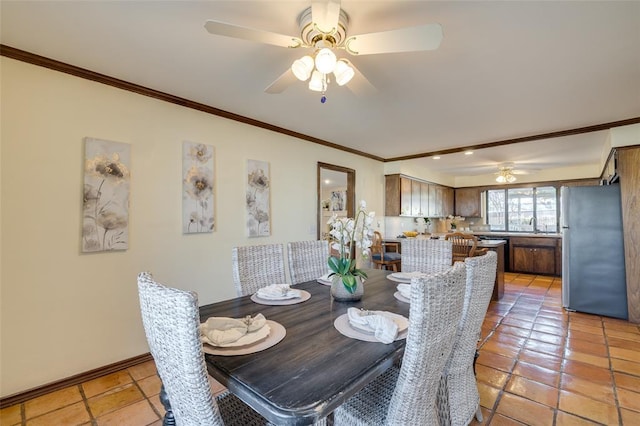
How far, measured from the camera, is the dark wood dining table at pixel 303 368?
81 centimetres

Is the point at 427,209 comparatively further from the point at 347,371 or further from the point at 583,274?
the point at 347,371

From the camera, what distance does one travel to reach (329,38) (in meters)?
1.61

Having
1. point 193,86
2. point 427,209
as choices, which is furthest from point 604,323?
point 193,86

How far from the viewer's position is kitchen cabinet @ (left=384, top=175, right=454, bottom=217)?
216 inches

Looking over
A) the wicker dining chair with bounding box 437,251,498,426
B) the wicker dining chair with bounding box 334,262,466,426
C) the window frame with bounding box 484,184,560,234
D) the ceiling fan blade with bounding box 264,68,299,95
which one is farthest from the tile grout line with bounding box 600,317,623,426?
the window frame with bounding box 484,184,560,234

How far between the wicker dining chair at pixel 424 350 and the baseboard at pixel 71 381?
2.10 metres

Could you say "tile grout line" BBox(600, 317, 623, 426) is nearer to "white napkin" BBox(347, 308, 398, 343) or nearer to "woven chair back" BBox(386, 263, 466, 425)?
"woven chair back" BBox(386, 263, 466, 425)

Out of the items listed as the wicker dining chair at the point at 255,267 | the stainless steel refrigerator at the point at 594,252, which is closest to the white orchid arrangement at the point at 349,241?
the wicker dining chair at the point at 255,267

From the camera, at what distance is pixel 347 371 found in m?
0.95

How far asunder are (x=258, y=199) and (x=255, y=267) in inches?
52.1

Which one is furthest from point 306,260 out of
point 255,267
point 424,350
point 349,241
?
point 424,350

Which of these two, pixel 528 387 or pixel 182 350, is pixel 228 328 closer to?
pixel 182 350

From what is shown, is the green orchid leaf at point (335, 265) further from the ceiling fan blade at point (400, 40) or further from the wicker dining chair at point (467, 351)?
the ceiling fan blade at point (400, 40)

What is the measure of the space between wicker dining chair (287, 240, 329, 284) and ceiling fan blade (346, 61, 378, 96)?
4.16 feet
